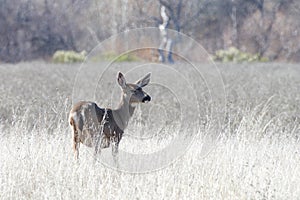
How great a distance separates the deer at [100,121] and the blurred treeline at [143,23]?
26773 millimetres

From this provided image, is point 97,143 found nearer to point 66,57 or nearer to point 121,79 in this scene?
point 121,79

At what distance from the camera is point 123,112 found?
5777 mm

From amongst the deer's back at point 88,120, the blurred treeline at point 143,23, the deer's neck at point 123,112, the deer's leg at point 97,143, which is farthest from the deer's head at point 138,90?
the blurred treeline at point 143,23

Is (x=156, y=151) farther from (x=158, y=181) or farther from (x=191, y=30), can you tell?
(x=191, y=30)

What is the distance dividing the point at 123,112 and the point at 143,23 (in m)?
30.4

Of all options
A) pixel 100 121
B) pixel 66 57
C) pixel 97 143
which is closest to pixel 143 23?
pixel 66 57

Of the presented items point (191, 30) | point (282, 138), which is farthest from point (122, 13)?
point (282, 138)

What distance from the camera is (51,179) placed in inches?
199

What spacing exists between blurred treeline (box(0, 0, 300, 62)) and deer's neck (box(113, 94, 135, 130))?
87.7 feet

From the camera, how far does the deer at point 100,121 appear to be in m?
5.54

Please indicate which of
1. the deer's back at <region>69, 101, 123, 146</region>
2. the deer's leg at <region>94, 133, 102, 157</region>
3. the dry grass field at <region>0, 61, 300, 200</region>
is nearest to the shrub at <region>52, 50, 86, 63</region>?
the dry grass field at <region>0, 61, 300, 200</region>

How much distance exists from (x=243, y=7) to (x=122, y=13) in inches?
275

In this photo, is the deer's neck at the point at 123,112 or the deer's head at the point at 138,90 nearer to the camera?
the deer's head at the point at 138,90

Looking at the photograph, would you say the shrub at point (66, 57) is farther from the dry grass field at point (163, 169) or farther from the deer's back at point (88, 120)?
the deer's back at point (88, 120)
